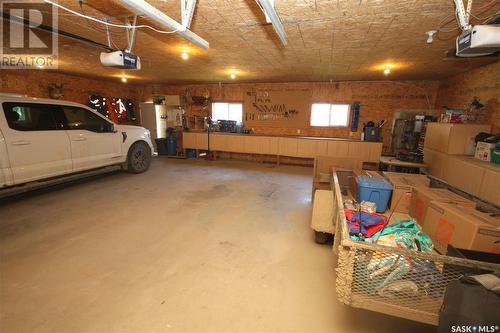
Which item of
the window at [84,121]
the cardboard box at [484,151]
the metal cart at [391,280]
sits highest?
the window at [84,121]

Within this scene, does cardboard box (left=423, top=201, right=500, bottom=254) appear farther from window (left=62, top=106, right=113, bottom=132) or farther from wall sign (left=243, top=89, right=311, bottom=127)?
window (left=62, top=106, right=113, bottom=132)

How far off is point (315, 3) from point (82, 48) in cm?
385

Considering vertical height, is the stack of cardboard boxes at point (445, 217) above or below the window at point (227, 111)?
below

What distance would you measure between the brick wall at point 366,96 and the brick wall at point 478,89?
503 mm

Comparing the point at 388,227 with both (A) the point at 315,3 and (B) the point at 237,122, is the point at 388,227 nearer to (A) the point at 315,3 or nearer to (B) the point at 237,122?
(A) the point at 315,3

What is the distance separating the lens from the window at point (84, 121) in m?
3.90

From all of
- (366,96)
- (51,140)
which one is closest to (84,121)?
(51,140)

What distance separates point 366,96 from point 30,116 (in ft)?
23.9

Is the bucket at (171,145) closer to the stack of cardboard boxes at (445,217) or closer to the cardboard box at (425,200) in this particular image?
the stack of cardboard boxes at (445,217)

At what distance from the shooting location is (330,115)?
6.50 metres

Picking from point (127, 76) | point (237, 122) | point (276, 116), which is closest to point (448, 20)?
point (276, 116)

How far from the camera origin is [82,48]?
3.68 m

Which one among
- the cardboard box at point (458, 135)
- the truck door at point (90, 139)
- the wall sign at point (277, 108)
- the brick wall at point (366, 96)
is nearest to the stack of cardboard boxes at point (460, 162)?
the cardboard box at point (458, 135)

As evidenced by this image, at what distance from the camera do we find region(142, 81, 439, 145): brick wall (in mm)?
5715
